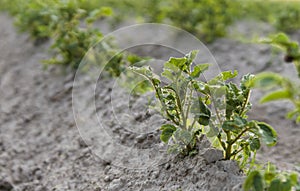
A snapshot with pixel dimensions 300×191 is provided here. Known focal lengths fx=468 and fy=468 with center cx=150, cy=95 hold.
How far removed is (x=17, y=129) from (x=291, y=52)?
2.32 metres

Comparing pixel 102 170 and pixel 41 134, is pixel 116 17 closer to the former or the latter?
pixel 41 134

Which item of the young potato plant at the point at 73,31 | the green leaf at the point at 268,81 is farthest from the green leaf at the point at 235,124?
the young potato plant at the point at 73,31

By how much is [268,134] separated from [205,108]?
32 cm

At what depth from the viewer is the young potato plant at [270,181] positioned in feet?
5.41

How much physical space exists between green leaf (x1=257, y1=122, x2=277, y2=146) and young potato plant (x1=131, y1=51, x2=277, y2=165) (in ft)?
0.07

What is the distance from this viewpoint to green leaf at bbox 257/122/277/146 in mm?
1727

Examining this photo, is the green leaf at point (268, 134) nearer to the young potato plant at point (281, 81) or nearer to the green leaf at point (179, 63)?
the young potato plant at point (281, 81)

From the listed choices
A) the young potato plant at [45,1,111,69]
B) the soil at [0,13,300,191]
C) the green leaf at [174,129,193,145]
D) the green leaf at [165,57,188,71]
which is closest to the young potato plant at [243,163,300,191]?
the soil at [0,13,300,191]

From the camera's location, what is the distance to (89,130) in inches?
117

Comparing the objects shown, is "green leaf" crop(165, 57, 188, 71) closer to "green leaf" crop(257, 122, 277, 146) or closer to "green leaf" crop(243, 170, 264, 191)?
"green leaf" crop(257, 122, 277, 146)

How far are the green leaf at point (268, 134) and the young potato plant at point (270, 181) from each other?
0.10 m

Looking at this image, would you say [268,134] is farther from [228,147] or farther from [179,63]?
[179,63]

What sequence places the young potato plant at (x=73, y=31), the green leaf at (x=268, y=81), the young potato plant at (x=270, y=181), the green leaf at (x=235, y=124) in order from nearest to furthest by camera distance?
the green leaf at (x=268, y=81) → the young potato plant at (x=270, y=181) → the green leaf at (x=235, y=124) → the young potato plant at (x=73, y=31)

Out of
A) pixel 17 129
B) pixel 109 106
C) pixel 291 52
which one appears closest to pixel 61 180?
pixel 109 106
